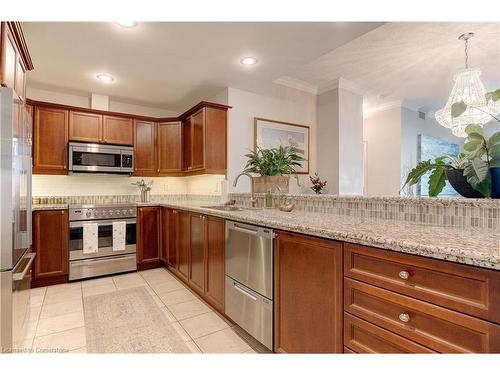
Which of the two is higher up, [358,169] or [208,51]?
[208,51]

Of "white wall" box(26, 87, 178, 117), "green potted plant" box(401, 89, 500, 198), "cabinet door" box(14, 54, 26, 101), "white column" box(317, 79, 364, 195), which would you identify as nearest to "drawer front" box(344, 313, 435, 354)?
"green potted plant" box(401, 89, 500, 198)

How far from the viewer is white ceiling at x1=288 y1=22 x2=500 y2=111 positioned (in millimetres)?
2602

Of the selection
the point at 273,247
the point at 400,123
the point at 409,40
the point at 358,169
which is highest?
the point at 409,40

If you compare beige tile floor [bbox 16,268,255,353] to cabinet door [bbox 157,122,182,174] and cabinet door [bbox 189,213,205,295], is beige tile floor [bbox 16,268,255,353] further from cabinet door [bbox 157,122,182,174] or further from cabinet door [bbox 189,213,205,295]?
cabinet door [bbox 157,122,182,174]

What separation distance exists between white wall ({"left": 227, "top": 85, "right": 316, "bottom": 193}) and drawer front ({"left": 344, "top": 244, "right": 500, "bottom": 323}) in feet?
8.10

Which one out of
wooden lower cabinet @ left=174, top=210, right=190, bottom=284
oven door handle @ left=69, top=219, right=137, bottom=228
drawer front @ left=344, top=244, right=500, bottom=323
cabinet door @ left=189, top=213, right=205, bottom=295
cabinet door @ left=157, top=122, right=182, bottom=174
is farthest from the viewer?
cabinet door @ left=157, top=122, right=182, bottom=174

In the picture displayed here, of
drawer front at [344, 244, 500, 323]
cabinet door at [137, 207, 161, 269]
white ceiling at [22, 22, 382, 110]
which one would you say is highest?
white ceiling at [22, 22, 382, 110]

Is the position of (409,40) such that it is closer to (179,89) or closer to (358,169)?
(358,169)

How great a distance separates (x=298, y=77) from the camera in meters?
3.65

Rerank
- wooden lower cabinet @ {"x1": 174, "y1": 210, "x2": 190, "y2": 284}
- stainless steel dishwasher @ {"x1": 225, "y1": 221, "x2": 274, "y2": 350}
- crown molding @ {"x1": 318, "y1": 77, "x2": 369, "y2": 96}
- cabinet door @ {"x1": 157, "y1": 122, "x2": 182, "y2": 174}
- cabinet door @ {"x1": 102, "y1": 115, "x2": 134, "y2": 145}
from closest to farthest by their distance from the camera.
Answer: stainless steel dishwasher @ {"x1": 225, "y1": 221, "x2": 274, "y2": 350}
wooden lower cabinet @ {"x1": 174, "y1": 210, "x2": 190, "y2": 284}
cabinet door @ {"x1": 102, "y1": 115, "x2": 134, "y2": 145}
crown molding @ {"x1": 318, "y1": 77, "x2": 369, "y2": 96}
cabinet door @ {"x1": 157, "y1": 122, "x2": 182, "y2": 174}

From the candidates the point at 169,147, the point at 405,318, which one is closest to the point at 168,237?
the point at 169,147

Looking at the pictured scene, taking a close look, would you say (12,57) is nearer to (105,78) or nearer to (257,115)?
(105,78)
